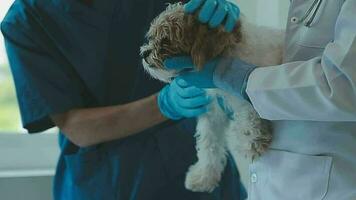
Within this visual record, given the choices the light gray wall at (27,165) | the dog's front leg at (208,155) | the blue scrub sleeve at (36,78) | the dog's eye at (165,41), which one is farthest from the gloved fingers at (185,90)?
the light gray wall at (27,165)

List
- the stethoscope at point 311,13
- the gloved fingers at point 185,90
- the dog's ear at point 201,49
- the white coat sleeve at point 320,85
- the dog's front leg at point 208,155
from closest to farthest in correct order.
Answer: the white coat sleeve at point 320,85 → the stethoscope at point 311,13 → the dog's ear at point 201,49 → the gloved fingers at point 185,90 → the dog's front leg at point 208,155

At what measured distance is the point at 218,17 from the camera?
3.51 feet

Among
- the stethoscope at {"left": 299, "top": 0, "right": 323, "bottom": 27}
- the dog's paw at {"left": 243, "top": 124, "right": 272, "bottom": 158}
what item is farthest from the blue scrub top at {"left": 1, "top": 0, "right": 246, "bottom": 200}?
the stethoscope at {"left": 299, "top": 0, "right": 323, "bottom": 27}

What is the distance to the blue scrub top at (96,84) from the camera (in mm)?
1399

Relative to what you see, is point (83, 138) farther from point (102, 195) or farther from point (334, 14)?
point (334, 14)

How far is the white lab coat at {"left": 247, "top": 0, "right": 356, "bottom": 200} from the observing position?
805 mm

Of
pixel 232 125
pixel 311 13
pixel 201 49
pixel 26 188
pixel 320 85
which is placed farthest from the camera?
pixel 26 188

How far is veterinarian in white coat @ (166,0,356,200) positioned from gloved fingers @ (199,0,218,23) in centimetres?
12

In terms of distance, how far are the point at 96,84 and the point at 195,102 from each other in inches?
13.0

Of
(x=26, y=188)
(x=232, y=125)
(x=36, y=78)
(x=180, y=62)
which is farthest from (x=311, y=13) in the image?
(x=26, y=188)

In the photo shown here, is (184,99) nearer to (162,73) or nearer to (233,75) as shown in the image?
(162,73)

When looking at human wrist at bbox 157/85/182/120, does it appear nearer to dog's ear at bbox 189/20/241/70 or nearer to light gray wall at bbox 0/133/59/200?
dog's ear at bbox 189/20/241/70

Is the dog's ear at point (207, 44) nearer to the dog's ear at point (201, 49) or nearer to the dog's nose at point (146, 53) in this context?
the dog's ear at point (201, 49)

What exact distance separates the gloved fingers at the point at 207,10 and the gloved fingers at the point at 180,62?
9 centimetres
